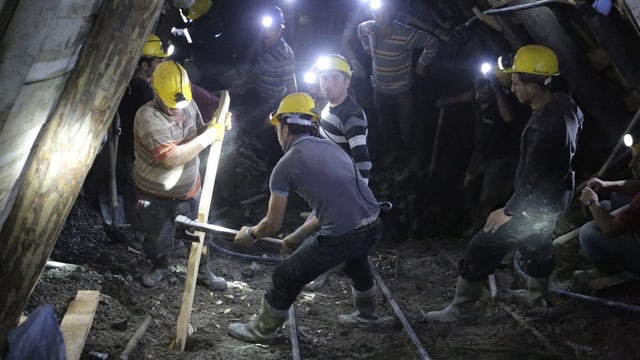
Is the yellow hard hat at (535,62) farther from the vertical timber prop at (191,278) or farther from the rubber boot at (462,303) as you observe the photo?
the vertical timber prop at (191,278)

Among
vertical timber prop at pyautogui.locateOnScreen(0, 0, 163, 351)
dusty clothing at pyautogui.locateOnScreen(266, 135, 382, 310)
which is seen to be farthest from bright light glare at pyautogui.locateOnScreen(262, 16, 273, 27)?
vertical timber prop at pyautogui.locateOnScreen(0, 0, 163, 351)

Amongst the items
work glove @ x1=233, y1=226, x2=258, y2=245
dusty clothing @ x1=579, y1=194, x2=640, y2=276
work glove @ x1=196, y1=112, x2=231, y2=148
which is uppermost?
work glove @ x1=196, y1=112, x2=231, y2=148

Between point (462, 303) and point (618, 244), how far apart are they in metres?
1.39

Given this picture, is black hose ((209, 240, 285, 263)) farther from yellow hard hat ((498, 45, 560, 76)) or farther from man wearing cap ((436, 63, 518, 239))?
yellow hard hat ((498, 45, 560, 76))

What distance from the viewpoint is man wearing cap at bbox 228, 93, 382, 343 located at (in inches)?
164

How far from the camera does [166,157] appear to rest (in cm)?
472

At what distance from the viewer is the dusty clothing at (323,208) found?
4.15 meters

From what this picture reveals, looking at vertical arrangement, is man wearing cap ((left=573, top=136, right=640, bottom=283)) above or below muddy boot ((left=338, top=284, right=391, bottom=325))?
above

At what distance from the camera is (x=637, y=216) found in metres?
4.48

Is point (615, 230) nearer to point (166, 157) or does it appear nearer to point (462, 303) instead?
point (462, 303)

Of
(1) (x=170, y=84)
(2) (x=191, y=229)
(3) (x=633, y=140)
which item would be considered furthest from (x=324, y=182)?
(3) (x=633, y=140)

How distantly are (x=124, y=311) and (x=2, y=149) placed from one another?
266 centimetres

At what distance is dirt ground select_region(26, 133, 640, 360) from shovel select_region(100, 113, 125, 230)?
0.16m

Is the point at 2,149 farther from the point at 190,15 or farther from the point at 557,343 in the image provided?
the point at 190,15
